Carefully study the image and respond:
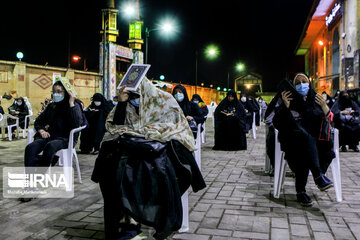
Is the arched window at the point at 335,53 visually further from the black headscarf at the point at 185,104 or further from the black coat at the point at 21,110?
the black coat at the point at 21,110

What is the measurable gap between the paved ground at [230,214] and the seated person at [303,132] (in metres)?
0.47

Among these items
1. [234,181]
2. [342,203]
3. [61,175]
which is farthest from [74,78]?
[342,203]

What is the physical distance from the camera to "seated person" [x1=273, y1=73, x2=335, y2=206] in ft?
14.4

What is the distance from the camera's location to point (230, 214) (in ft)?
13.1

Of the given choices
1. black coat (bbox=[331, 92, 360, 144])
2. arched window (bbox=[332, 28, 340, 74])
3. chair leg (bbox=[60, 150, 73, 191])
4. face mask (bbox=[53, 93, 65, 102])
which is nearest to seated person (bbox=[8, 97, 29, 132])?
face mask (bbox=[53, 93, 65, 102])

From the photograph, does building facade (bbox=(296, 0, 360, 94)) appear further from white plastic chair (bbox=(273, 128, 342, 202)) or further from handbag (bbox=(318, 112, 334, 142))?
handbag (bbox=(318, 112, 334, 142))

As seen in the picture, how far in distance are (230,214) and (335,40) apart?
2824cm

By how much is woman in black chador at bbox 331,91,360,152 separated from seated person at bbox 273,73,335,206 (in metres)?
5.38

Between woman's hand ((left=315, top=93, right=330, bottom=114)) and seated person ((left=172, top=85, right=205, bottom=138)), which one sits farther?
seated person ((left=172, top=85, right=205, bottom=138))

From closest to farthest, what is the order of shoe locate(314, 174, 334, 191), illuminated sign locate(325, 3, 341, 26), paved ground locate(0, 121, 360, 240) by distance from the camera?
paved ground locate(0, 121, 360, 240) → shoe locate(314, 174, 334, 191) → illuminated sign locate(325, 3, 341, 26)

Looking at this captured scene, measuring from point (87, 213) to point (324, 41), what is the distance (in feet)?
113

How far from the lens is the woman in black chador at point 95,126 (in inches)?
364

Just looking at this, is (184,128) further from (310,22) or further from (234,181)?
(310,22)

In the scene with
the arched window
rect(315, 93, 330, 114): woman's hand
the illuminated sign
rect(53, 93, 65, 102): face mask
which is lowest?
rect(315, 93, 330, 114): woman's hand
